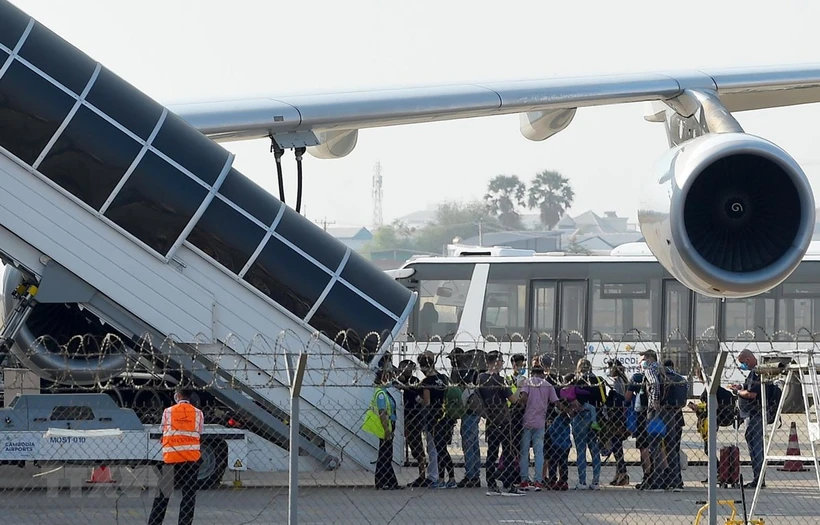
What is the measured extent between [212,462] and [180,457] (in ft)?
10.2

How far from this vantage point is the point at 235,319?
14109 mm

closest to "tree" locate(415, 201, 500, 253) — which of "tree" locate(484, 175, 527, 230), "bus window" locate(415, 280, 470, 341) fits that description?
"tree" locate(484, 175, 527, 230)

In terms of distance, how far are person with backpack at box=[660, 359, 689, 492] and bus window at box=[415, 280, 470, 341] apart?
1001cm

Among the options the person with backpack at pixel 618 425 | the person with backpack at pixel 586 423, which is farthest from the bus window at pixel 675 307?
the person with backpack at pixel 586 423

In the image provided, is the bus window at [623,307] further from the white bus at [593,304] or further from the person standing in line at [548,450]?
the person standing in line at [548,450]

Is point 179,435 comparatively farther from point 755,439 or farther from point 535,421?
point 755,439

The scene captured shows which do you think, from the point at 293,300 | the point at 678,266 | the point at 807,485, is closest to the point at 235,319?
the point at 293,300

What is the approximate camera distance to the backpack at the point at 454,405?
15.1 meters

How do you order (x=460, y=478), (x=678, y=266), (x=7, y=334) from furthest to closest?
(x=460, y=478) < (x=7, y=334) < (x=678, y=266)

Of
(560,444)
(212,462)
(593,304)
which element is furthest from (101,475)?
(593,304)

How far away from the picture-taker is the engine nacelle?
12.5 m

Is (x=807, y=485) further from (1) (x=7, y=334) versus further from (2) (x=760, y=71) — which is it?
(1) (x=7, y=334)

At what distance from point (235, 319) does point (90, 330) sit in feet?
8.32

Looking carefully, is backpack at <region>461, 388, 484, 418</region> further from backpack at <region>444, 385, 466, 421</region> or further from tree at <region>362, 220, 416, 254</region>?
tree at <region>362, 220, 416, 254</region>
